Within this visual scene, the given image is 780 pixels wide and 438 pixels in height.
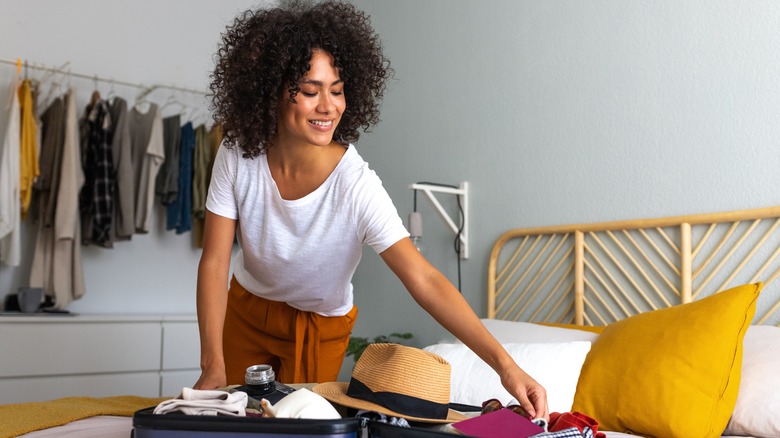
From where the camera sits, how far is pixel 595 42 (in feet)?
9.53

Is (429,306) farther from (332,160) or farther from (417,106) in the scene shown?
(417,106)

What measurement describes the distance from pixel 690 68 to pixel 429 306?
5.23 ft

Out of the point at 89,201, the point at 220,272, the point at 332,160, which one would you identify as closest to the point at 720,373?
the point at 332,160

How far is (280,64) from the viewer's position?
5.18 feet

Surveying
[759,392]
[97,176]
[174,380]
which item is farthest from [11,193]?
[759,392]

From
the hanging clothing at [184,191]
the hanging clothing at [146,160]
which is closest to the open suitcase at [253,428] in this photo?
the hanging clothing at [146,160]

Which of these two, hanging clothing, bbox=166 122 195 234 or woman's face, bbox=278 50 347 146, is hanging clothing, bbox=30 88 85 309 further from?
woman's face, bbox=278 50 347 146

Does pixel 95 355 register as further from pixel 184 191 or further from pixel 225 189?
Result: pixel 225 189

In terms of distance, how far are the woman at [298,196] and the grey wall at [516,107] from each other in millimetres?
1297

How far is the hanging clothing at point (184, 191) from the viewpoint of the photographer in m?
4.20

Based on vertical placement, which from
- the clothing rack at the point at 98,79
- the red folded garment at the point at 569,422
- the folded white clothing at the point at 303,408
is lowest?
the red folded garment at the point at 569,422

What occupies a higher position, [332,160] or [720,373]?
[332,160]

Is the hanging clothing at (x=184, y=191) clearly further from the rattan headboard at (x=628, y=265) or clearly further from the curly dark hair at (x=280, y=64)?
the curly dark hair at (x=280, y=64)

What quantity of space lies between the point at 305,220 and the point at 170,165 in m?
2.67
